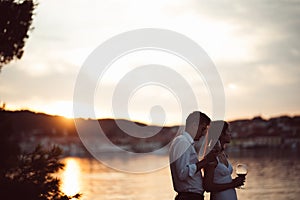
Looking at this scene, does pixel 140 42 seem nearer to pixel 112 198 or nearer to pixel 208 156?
pixel 208 156

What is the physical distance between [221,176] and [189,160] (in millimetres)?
425

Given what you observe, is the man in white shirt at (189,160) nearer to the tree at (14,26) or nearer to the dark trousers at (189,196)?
the dark trousers at (189,196)

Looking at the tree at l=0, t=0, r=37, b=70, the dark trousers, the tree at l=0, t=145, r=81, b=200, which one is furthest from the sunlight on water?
the dark trousers

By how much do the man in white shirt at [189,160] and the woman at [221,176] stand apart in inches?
4.4

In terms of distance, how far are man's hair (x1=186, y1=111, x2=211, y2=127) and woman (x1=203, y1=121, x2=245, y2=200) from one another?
23 cm

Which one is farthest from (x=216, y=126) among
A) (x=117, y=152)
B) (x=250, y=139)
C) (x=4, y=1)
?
(x=117, y=152)

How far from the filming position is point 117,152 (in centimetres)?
18775

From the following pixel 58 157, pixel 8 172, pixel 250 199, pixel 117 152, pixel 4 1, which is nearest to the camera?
pixel 8 172

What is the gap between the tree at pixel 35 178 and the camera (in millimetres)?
7430

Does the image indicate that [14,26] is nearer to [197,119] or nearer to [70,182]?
[197,119]

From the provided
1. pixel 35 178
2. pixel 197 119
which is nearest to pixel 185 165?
pixel 197 119

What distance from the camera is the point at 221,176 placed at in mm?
5625

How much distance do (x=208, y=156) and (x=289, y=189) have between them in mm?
41386

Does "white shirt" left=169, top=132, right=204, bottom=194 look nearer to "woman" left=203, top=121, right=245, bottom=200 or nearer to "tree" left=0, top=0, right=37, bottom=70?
"woman" left=203, top=121, right=245, bottom=200
